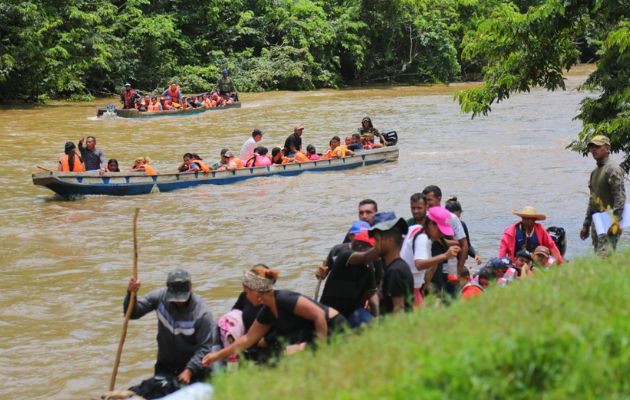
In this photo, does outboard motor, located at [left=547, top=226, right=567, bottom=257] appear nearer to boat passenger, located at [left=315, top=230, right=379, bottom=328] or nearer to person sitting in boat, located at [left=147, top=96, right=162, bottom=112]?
boat passenger, located at [left=315, top=230, right=379, bottom=328]

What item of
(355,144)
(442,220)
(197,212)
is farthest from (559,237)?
(355,144)

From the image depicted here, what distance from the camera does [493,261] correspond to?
9.57m

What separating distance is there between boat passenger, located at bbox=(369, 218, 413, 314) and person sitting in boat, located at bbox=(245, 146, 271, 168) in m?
15.2

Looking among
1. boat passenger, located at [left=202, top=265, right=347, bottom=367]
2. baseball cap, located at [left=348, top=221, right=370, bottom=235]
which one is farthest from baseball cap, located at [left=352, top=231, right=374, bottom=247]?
boat passenger, located at [left=202, top=265, right=347, bottom=367]

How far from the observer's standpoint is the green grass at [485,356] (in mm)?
4477

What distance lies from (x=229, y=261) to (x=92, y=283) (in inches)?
94.7

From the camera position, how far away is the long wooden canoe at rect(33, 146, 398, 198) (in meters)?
20.3

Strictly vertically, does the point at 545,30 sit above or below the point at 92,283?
above

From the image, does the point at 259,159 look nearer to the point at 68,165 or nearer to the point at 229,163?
the point at 229,163

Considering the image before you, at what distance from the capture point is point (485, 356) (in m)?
4.61

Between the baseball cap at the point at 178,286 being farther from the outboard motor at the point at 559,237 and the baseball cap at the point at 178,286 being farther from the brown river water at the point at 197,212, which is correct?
the outboard motor at the point at 559,237

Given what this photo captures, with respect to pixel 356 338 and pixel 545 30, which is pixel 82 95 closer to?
pixel 545 30

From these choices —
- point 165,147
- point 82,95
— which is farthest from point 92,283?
point 82,95

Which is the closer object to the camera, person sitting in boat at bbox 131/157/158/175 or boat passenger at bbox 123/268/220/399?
boat passenger at bbox 123/268/220/399
